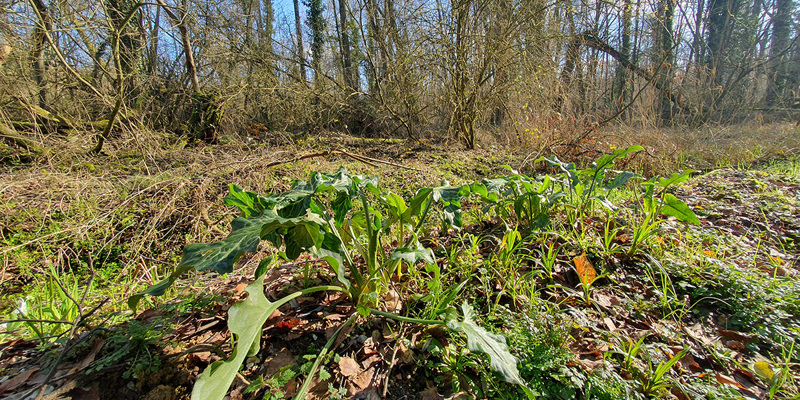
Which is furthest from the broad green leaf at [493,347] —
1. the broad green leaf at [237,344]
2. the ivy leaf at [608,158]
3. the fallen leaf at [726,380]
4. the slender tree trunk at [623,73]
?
the slender tree trunk at [623,73]

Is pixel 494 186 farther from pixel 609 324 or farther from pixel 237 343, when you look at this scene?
pixel 237 343

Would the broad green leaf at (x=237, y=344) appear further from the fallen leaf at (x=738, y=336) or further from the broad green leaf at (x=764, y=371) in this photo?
the fallen leaf at (x=738, y=336)

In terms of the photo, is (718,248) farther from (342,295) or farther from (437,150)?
(437,150)

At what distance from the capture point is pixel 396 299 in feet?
4.71

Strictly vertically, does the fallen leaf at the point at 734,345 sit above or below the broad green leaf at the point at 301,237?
below

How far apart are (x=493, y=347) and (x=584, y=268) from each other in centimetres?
100

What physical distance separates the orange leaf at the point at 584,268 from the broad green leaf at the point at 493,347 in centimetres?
85

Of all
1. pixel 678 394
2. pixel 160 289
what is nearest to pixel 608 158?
pixel 678 394

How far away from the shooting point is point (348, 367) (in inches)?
43.1

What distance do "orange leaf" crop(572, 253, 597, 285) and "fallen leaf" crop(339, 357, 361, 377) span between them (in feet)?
3.92

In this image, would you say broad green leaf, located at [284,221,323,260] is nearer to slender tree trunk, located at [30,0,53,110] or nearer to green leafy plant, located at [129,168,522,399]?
green leafy plant, located at [129,168,522,399]

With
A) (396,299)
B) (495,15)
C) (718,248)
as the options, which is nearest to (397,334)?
(396,299)

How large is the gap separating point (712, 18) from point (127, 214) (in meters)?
20.1

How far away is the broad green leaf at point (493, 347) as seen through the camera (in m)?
0.88
